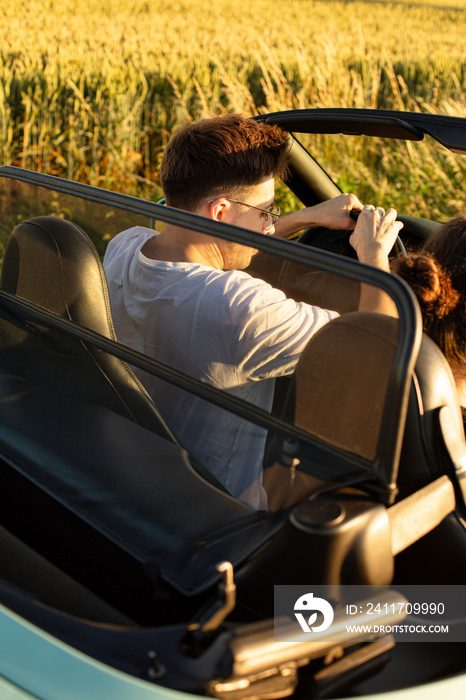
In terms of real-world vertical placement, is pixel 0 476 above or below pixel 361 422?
below

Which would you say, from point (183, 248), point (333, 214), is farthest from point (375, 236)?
point (183, 248)

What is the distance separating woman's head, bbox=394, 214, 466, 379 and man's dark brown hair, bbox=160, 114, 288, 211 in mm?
696

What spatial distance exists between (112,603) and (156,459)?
11.7 inches

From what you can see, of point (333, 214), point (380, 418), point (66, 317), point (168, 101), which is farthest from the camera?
point (168, 101)

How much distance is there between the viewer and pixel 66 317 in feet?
5.57

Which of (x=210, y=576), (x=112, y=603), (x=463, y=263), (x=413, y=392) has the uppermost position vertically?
(x=463, y=263)

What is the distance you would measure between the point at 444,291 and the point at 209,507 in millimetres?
786

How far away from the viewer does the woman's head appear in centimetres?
171

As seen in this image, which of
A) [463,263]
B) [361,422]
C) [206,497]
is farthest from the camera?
[463,263]

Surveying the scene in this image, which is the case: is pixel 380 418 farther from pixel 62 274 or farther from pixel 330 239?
pixel 330 239

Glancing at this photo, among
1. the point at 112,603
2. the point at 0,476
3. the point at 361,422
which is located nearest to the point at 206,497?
the point at 112,603

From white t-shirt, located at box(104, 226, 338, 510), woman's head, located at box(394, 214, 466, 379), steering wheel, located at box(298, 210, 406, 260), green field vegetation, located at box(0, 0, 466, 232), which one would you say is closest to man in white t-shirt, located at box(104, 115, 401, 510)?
white t-shirt, located at box(104, 226, 338, 510)

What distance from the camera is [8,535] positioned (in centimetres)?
141

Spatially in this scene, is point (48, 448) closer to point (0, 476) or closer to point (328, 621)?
point (0, 476)
